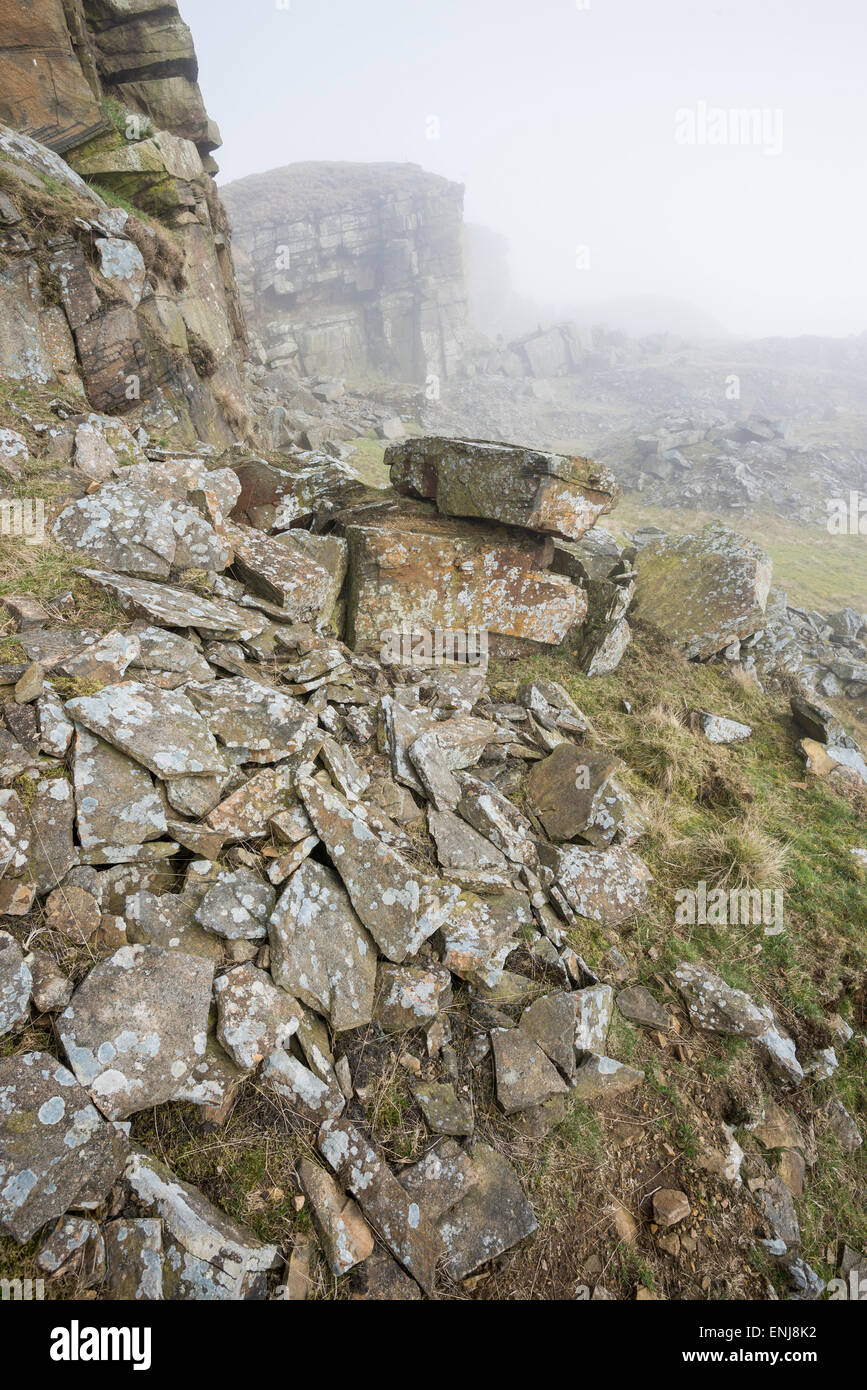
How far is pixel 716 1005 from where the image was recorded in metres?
4.36

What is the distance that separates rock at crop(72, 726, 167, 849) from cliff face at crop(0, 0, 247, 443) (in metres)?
5.97

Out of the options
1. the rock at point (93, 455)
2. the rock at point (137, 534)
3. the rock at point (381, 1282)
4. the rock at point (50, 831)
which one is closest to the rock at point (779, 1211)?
the rock at point (381, 1282)

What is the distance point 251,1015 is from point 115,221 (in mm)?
10834

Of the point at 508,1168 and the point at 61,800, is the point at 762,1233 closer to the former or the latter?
the point at 508,1168

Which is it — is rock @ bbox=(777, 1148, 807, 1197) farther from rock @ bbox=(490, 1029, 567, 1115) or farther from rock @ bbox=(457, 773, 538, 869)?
rock @ bbox=(457, 773, 538, 869)

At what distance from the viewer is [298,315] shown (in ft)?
145

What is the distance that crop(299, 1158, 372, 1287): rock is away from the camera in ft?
8.70

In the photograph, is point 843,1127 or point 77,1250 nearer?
point 77,1250

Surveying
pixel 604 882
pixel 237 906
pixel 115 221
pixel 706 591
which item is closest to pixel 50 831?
pixel 237 906

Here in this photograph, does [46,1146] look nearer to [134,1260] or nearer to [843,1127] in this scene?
[134,1260]

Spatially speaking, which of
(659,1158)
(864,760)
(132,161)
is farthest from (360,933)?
(132,161)

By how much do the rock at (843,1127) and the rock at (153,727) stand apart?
496cm
